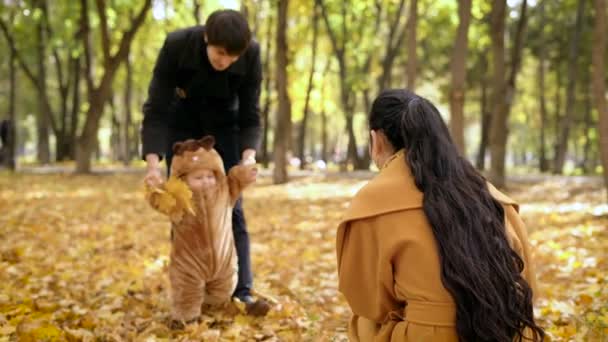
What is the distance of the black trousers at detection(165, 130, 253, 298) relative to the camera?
4.14 meters

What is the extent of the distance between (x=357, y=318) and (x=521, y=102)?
107 ft

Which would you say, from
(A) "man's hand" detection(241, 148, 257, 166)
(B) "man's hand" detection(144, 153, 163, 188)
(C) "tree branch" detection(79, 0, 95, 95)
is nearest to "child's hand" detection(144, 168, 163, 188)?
(B) "man's hand" detection(144, 153, 163, 188)

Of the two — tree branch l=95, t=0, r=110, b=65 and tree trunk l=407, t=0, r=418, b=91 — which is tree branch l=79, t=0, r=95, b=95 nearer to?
tree branch l=95, t=0, r=110, b=65

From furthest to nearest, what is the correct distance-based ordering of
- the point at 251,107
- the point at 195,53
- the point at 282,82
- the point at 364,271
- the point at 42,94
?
the point at 42,94 < the point at 282,82 < the point at 251,107 < the point at 195,53 < the point at 364,271

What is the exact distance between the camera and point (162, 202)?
11.9 feet

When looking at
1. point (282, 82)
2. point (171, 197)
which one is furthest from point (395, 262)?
point (282, 82)

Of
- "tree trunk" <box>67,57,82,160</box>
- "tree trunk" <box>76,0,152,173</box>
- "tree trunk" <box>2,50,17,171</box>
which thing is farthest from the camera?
"tree trunk" <box>67,57,82,160</box>

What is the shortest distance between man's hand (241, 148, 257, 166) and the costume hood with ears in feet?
1.01

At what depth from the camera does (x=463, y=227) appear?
2.12 metres

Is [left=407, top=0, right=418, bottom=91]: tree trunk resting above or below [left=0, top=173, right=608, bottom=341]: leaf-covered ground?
above

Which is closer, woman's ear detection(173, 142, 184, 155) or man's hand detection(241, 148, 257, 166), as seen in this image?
woman's ear detection(173, 142, 184, 155)

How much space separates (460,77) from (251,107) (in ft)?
22.8

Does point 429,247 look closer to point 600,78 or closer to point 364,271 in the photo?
point 364,271

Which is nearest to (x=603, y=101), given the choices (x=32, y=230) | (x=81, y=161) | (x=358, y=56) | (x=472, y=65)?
(x=32, y=230)
